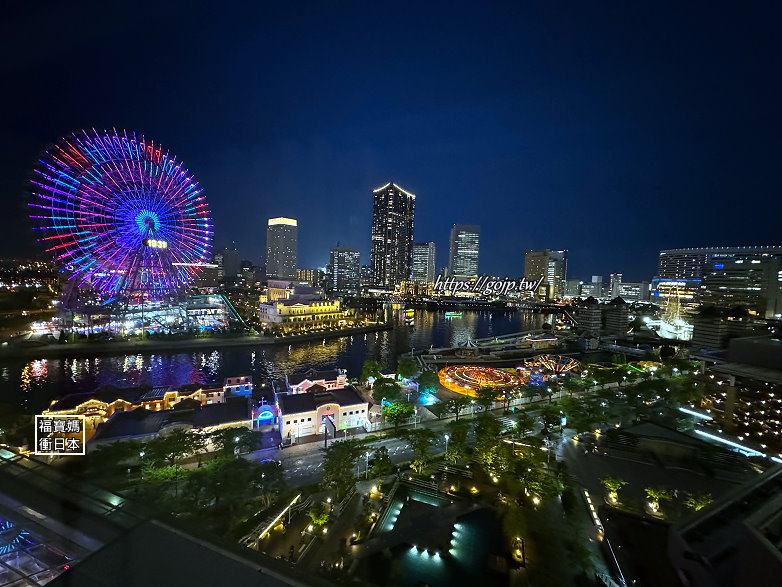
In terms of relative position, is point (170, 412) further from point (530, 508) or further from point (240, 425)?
point (530, 508)

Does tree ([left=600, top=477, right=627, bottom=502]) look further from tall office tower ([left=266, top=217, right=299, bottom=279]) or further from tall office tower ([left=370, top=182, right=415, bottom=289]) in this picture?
tall office tower ([left=266, top=217, right=299, bottom=279])

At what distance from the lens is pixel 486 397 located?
10.9 metres

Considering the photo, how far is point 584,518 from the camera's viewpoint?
6.03 metres

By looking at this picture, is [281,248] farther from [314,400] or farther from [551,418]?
[551,418]

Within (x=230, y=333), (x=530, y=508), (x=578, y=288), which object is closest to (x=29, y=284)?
(x=230, y=333)

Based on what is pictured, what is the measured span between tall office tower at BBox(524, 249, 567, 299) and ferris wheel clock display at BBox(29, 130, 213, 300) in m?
62.1

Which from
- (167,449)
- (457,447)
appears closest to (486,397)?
(457,447)

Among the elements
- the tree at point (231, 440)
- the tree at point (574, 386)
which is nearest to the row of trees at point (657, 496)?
the tree at point (574, 386)

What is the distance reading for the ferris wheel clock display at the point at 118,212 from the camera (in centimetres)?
1373

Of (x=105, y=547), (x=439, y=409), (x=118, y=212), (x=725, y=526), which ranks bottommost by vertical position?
(x=439, y=409)

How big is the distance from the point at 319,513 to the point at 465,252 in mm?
78709

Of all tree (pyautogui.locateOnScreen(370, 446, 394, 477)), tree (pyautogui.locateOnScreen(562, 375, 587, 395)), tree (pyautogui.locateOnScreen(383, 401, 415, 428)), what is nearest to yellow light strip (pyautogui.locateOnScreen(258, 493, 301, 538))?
tree (pyautogui.locateOnScreen(370, 446, 394, 477))

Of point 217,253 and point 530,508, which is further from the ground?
point 217,253

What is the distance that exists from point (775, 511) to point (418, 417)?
300 inches
